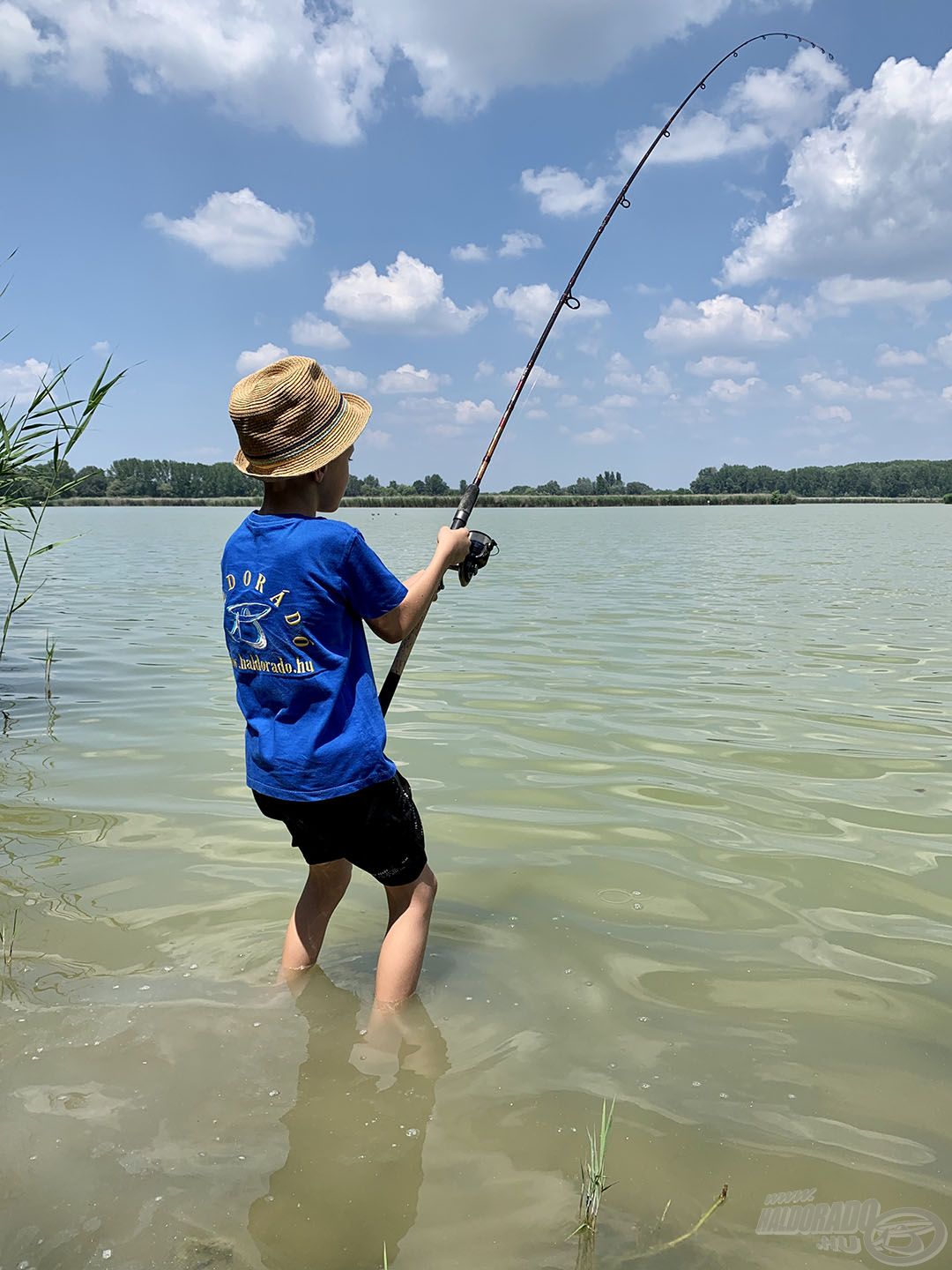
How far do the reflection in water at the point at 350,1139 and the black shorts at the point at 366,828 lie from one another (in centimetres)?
55

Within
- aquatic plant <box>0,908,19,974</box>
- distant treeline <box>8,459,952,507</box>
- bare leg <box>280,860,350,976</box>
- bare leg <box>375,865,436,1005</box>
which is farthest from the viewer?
distant treeline <box>8,459,952,507</box>

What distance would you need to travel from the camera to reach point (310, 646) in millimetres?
2783

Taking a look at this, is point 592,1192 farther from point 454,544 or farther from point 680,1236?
point 454,544

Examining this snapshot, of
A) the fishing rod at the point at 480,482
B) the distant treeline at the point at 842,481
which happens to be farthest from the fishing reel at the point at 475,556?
the distant treeline at the point at 842,481

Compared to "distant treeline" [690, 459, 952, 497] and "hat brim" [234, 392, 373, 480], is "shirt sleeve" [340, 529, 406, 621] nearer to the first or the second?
"hat brim" [234, 392, 373, 480]

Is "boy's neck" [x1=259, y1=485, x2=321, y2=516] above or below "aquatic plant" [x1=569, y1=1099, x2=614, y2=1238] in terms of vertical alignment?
above

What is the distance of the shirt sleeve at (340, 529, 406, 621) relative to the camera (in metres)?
2.74

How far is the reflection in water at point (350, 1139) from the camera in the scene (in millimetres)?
2195

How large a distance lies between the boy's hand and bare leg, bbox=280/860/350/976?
112 cm

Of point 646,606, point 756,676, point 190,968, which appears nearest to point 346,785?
point 190,968

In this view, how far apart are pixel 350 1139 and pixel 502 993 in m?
0.99

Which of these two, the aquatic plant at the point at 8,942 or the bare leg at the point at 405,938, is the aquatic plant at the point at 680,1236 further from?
the aquatic plant at the point at 8,942

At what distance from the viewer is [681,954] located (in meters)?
3.78

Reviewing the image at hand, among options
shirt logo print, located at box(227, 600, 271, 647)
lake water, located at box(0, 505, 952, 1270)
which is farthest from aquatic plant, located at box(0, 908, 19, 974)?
shirt logo print, located at box(227, 600, 271, 647)
